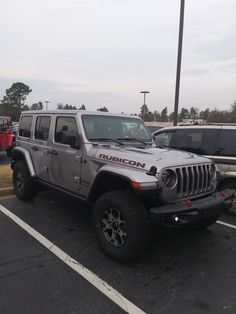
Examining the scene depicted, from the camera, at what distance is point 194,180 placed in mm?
4547

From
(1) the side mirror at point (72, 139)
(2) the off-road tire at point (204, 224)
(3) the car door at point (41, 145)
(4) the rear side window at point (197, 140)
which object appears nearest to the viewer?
(1) the side mirror at point (72, 139)

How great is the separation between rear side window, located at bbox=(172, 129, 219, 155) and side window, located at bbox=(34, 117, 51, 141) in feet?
8.55

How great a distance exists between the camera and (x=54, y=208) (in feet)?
21.6

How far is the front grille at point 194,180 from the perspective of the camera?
171 inches

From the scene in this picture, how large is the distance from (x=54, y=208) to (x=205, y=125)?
3.37 m

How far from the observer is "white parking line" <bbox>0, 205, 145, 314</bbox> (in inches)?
135

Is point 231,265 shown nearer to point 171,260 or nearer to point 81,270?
point 171,260

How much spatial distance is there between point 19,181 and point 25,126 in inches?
44.5

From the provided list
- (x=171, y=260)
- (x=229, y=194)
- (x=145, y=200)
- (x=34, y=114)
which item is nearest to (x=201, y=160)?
(x=229, y=194)

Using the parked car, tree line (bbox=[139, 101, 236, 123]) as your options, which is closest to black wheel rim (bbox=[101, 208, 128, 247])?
the parked car

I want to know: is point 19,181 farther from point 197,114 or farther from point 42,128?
point 197,114

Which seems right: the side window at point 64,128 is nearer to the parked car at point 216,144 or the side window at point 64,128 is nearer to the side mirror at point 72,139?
the side mirror at point 72,139

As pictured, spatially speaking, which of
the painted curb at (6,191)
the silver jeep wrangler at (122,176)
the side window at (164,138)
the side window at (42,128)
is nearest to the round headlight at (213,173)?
the silver jeep wrangler at (122,176)

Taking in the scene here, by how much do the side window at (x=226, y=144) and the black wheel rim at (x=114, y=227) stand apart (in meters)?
2.88
